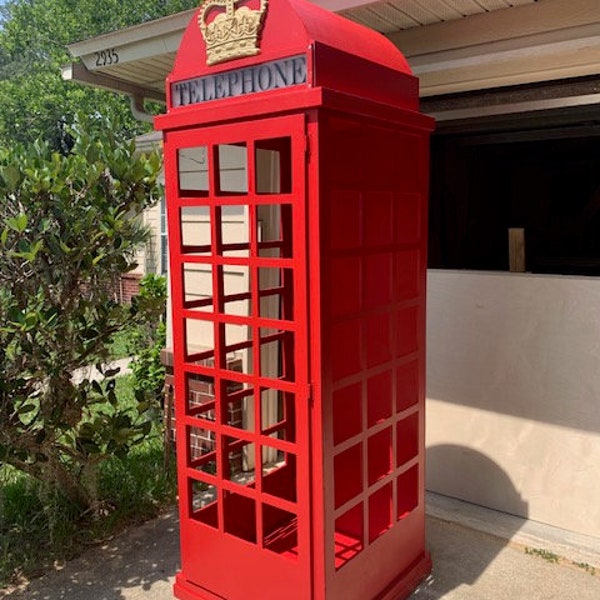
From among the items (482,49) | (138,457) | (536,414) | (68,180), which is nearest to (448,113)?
(482,49)

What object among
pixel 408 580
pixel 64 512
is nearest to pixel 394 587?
pixel 408 580

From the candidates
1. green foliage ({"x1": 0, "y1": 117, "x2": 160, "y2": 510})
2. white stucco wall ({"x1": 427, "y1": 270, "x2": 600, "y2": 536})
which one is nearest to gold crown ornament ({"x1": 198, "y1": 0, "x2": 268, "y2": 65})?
green foliage ({"x1": 0, "y1": 117, "x2": 160, "y2": 510})

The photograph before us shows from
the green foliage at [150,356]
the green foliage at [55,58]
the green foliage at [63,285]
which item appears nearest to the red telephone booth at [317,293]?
the green foliage at [63,285]

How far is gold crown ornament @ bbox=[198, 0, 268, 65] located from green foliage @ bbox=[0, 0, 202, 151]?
777 inches

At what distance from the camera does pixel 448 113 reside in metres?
3.92

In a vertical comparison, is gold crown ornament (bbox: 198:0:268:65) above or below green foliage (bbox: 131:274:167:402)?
above

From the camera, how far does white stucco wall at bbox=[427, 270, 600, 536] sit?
3.62 metres

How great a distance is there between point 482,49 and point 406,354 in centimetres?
172

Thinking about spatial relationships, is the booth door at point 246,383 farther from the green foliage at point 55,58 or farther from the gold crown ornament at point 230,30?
the green foliage at point 55,58

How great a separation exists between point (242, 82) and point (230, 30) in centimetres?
21

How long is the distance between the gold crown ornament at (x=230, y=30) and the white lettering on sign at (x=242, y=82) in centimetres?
7

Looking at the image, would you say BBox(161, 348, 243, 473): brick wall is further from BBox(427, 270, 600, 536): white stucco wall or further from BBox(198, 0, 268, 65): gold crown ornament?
BBox(198, 0, 268, 65): gold crown ornament

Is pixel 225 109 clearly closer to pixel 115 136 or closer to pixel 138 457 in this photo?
pixel 115 136

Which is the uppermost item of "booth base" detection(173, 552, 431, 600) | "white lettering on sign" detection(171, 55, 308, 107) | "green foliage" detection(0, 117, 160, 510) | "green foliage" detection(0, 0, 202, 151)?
"green foliage" detection(0, 0, 202, 151)
